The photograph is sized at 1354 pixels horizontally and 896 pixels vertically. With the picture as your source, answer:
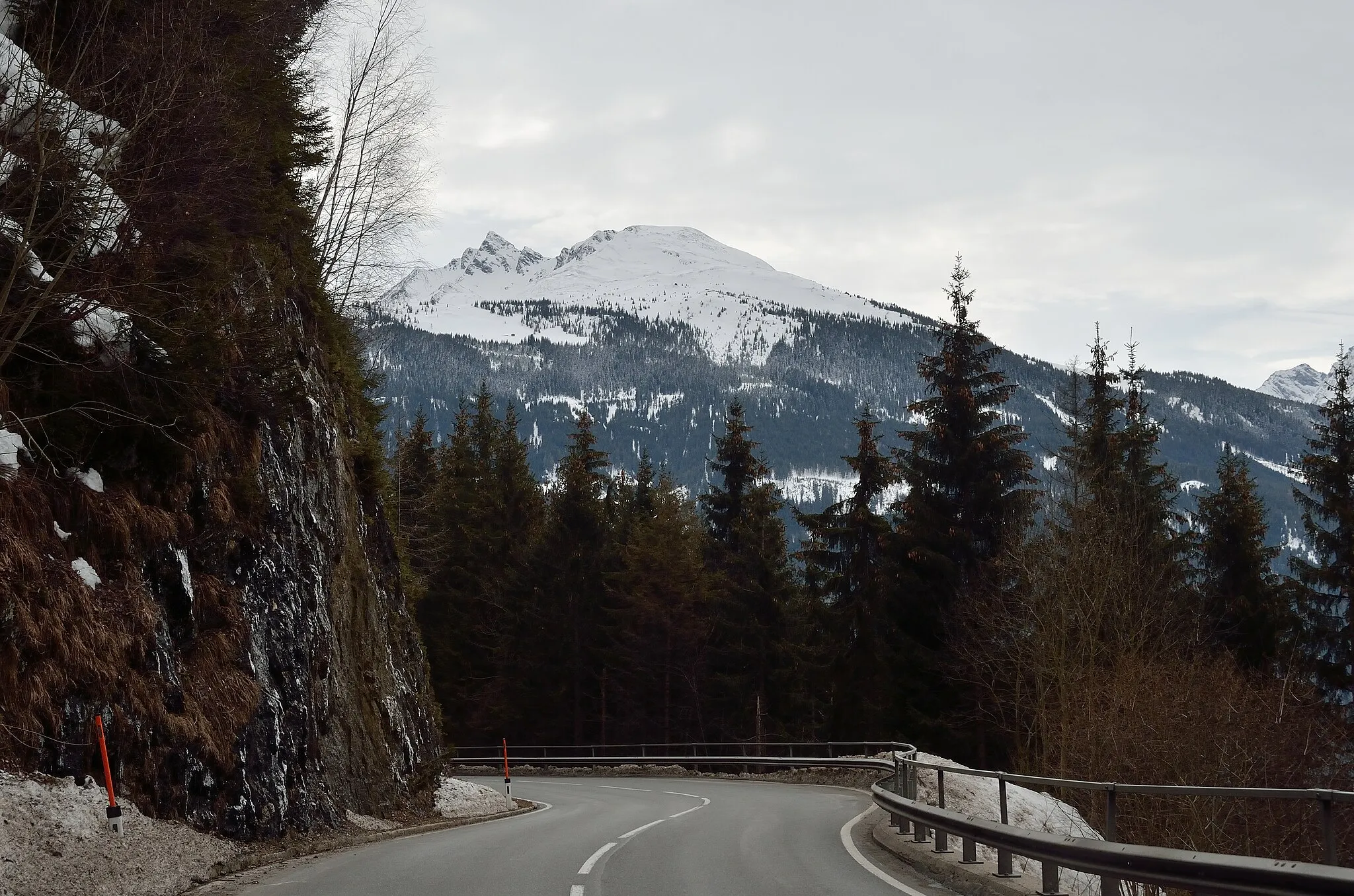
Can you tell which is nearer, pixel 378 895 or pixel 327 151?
pixel 378 895

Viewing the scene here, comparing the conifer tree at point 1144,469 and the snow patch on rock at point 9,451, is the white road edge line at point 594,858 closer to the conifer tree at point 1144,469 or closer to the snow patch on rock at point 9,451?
the snow patch on rock at point 9,451

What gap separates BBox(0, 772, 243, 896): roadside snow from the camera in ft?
28.7

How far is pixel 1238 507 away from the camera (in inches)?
1563

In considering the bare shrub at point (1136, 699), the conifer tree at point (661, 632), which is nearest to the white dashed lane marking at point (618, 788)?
the bare shrub at point (1136, 699)

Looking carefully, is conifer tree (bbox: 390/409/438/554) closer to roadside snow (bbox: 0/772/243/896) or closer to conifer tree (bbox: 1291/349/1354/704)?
roadside snow (bbox: 0/772/243/896)

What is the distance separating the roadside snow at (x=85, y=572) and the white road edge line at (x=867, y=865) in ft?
27.2

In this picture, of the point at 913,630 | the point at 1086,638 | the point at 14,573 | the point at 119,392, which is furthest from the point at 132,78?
the point at 913,630

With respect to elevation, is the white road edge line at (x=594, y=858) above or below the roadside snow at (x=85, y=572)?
below

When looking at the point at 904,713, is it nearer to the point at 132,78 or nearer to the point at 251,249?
the point at 251,249

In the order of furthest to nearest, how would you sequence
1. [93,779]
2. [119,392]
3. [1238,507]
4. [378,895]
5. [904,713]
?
[1238,507]
[904,713]
[119,392]
[93,779]
[378,895]

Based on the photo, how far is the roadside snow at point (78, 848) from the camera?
8734 millimetres

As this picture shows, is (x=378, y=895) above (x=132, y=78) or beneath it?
beneath

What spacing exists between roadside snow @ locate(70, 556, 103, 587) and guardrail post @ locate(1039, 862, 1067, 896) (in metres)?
9.18

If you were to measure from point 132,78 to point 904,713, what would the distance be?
2978 centimetres
